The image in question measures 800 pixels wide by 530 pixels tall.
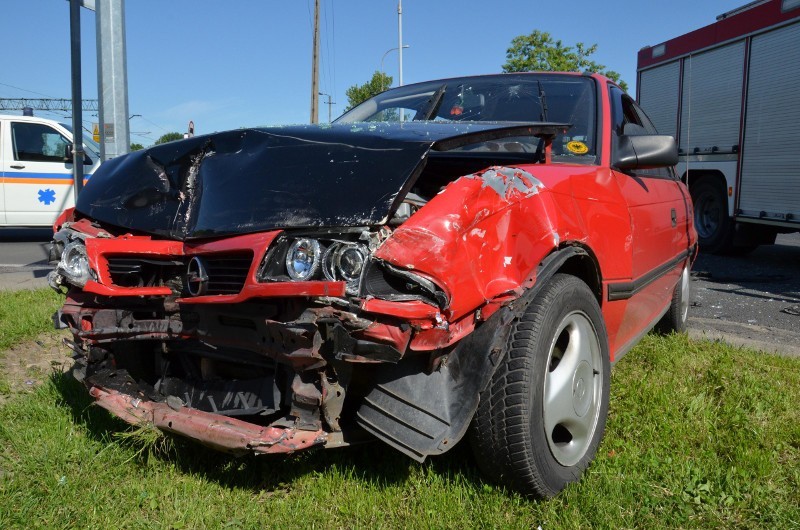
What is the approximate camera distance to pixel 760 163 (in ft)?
29.9

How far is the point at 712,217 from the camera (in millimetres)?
10422

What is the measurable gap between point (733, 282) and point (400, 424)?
6898mm

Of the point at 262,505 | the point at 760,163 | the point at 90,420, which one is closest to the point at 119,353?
the point at 90,420

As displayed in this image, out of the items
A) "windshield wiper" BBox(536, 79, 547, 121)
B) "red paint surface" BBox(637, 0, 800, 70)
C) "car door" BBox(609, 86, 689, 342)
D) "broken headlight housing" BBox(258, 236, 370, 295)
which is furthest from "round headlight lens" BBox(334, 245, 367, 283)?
"red paint surface" BBox(637, 0, 800, 70)

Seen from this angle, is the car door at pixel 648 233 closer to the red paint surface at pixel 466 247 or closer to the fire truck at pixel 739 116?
the red paint surface at pixel 466 247

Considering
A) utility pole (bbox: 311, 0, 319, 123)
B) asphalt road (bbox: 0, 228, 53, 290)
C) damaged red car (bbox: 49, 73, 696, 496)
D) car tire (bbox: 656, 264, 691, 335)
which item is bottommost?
asphalt road (bbox: 0, 228, 53, 290)

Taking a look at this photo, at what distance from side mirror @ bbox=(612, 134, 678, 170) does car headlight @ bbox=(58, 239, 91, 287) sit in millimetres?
2425

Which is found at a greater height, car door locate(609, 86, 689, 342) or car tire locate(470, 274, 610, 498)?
car door locate(609, 86, 689, 342)

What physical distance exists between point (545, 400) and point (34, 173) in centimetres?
1136

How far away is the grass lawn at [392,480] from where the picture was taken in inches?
87.0

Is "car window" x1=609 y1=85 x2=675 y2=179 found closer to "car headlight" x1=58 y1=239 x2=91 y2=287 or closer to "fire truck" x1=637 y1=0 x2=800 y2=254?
"car headlight" x1=58 y1=239 x2=91 y2=287

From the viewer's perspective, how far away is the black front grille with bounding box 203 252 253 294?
7.04 feet

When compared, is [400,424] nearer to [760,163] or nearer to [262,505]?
[262,505]

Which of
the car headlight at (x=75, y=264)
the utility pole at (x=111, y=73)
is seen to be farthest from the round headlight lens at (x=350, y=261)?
the utility pole at (x=111, y=73)
